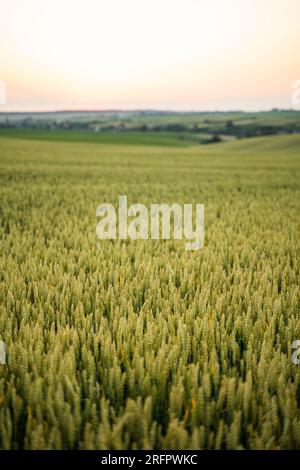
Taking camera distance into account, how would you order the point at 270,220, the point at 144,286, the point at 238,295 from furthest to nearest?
the point at 270,220
the point at 144,286
the point at 238,295

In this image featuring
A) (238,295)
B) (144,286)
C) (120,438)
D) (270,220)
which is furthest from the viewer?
Result: (270,220)

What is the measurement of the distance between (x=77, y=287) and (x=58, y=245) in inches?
66.5

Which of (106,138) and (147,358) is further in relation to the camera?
(106,138)

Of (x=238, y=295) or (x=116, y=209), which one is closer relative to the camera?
(x=238, y=295)

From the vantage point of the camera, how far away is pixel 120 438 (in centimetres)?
128

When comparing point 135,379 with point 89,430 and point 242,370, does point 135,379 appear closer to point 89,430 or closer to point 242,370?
point 89,430

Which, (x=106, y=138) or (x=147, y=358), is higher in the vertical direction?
(x=106, y=138)

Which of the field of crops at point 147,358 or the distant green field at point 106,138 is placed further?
the distant green field at point 106,138

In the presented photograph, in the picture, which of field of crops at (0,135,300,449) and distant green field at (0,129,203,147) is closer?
field of crops at (0,135,300,449)

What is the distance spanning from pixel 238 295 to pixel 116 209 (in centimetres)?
477

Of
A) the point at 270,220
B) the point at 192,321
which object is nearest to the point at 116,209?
the point at 270,220

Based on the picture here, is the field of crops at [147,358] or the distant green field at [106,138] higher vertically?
the distant green field at [106,138]

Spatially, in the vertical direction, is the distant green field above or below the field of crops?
above
